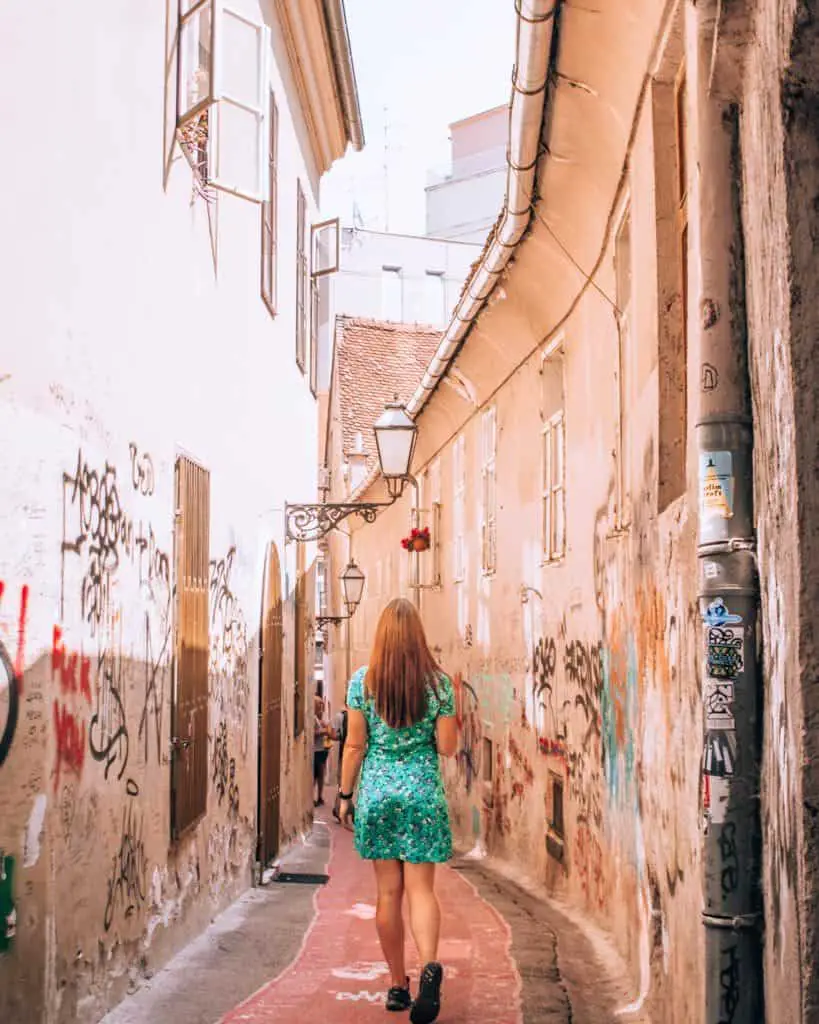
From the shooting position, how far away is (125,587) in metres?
6.13

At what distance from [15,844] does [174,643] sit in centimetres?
274

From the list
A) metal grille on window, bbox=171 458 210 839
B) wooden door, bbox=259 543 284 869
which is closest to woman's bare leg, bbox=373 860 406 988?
metal grille on window, bbox=171 458 210 839

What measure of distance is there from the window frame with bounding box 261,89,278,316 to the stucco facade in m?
1.84

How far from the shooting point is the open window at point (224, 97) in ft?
24.0

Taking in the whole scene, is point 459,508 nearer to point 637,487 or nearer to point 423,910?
point 637,487

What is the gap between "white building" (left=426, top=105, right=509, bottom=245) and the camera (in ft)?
121

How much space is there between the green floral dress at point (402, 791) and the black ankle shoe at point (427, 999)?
1.57 feet

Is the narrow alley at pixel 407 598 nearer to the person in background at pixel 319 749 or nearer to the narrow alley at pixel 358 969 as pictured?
the narrow alley at pixel 358 969

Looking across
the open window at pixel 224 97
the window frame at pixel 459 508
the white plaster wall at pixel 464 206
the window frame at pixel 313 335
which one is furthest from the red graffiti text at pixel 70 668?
the white plaster wall at pixel 464 206

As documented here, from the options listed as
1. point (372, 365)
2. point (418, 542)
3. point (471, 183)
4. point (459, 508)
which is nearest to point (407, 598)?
point (459, 508)

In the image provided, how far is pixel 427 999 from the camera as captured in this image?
5.23m

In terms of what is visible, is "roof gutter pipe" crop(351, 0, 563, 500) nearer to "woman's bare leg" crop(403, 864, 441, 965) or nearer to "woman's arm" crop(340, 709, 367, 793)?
"woman's arm" crop(340, 709, 367, 793)

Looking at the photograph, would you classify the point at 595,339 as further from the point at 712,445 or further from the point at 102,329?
the point at 712,445

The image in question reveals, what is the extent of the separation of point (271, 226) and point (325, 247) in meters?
4.46
